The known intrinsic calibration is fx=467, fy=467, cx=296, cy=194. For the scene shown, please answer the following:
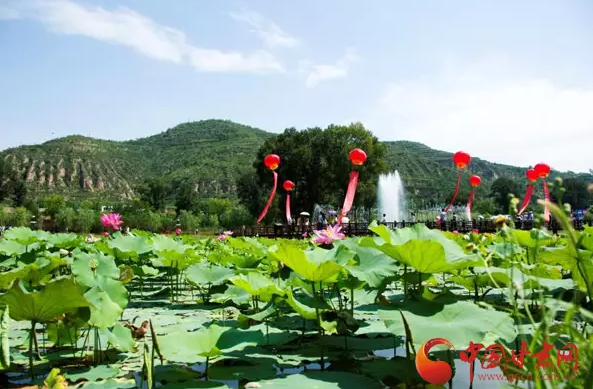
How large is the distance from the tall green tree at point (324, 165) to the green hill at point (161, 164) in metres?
31.9

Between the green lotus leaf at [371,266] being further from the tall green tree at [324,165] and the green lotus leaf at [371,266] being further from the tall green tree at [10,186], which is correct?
the tall green tree at [10,186]

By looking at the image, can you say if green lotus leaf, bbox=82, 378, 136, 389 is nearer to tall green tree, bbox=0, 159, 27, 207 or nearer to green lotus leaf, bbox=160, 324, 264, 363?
green lotus leaf, bbox=160, 324, 264, 363

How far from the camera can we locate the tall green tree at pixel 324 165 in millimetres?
28297

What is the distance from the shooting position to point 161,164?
81750 millimetres

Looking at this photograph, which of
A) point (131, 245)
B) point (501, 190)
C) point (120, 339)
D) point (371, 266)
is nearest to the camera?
point (120, 339)

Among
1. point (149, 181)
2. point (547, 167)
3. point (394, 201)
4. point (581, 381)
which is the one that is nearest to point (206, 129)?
point (149, 181)

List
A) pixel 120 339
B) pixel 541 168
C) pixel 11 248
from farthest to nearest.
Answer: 1. pixel 541 168
2. pixel 11 248
3. pixel 120 339

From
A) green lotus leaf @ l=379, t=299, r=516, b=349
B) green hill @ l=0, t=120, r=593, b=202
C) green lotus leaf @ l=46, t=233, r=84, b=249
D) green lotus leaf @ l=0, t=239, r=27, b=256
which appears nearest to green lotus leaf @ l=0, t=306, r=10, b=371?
green lotus leaf @ l=379, t=299, r=516, b=349

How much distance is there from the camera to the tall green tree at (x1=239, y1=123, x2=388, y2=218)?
28297mm

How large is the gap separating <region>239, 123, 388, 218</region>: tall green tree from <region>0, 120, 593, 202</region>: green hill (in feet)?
105

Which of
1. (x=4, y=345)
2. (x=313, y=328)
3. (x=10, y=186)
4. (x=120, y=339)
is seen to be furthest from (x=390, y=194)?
(x=10, y=186)

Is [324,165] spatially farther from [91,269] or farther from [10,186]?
[10,186]

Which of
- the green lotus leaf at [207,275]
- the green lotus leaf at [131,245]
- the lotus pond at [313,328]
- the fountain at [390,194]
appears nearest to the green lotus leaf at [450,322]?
the lotus pond at [313,328]

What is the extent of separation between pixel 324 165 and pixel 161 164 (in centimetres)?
5940
